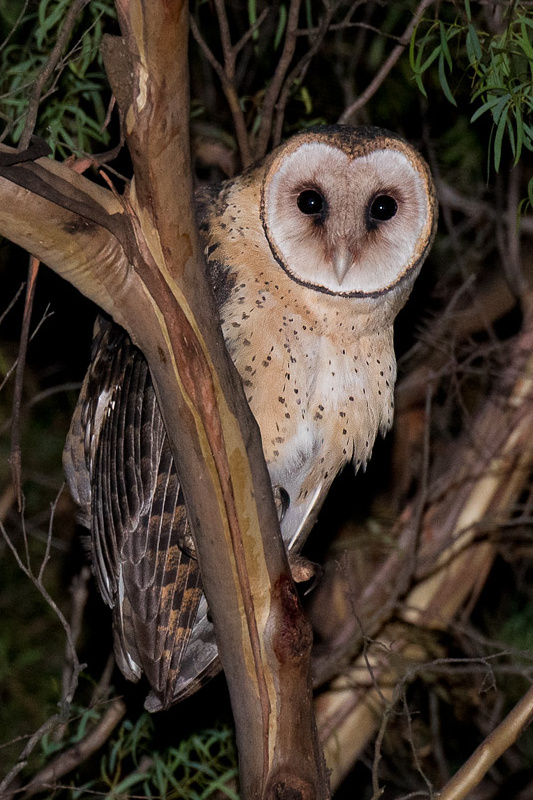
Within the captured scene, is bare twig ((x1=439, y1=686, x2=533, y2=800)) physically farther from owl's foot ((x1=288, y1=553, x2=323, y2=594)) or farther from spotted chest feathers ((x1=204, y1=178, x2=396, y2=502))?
spotted chest feathers ((x1=204, y1=178, x2=396, y2=502))

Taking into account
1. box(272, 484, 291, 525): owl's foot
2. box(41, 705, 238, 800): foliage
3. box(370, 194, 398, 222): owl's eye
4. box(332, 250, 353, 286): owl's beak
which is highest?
box(370, 194, 398, 222): owl's eye

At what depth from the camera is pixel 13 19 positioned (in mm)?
2613

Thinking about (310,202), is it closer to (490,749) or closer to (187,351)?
(187,351)

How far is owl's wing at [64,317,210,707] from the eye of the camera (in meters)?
1.88

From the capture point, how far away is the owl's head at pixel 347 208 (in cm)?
189

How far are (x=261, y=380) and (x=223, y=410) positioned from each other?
50 cm

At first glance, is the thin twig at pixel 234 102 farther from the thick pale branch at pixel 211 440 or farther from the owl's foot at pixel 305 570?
the thick pale branch at pixel 211 440

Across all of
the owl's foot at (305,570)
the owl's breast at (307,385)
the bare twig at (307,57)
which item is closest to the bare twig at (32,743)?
the owl's foot at (305,570)

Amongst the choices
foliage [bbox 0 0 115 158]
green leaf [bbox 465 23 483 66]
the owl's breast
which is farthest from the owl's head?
foliage [bbox 0 0 115 158]

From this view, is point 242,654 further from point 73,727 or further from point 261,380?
point 73,727

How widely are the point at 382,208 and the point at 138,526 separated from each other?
31.8 inches

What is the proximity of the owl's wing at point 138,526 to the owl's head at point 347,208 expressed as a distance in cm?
40

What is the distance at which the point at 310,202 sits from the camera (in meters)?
1.92

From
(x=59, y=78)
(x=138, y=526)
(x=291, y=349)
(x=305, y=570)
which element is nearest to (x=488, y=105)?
(x=291, y=349)
